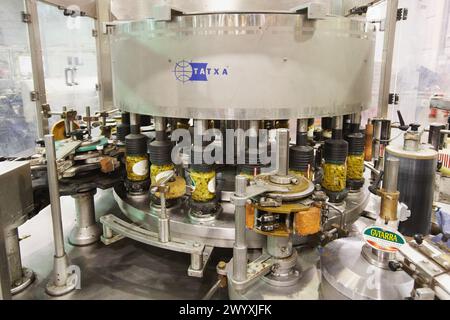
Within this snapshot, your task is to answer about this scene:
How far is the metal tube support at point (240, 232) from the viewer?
33.8 inches

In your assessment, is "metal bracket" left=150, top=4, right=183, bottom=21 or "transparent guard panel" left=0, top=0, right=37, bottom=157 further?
"transparent guard panel" left=0, top=0, right=37, bottom=157

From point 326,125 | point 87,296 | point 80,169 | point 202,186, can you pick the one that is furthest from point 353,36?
point 87,296

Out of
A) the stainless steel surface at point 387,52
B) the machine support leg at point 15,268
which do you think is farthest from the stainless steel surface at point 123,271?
the stainless steel surface at point 387,52

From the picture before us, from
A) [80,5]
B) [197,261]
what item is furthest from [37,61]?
[197,261]

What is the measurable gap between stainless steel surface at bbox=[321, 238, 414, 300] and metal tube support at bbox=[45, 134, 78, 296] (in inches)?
31.5

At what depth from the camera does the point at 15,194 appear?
1.07 m

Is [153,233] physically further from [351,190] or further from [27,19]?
[27,19]

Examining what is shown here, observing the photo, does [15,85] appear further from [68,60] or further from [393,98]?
[393,98]

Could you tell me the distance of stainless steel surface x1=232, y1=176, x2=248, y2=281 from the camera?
859 mm

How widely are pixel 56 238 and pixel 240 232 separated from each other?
0.58 meters

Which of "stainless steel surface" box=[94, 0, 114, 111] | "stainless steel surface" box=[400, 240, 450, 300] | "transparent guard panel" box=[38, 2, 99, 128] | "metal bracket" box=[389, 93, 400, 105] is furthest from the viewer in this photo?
"stainless steel surface" box=[94, 0, 114, 111]

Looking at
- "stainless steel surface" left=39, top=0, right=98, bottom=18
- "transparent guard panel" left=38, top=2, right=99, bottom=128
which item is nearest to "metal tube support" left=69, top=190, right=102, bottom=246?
"transparent guard panel" left=38, top=2, right=99, bottom=128

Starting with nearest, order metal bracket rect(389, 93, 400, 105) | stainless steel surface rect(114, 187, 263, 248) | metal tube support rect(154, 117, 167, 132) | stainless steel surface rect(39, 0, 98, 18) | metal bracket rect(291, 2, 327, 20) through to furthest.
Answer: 1. metal bracket rect(291, 2, 327, 20)
2. stainless steel surface rect(114, 187, 263, 248)
3. metal tube support rect(154, 117, 167, 132)
4. metal bracket rect(389, 93, 400, 105)
5. stainless steel surface rect(39, 0, 98, 18)

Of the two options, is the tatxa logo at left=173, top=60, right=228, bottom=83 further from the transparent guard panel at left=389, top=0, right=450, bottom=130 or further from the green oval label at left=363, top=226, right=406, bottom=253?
the transparent guard panel at left=389, top=0, right=450, bottom=130
